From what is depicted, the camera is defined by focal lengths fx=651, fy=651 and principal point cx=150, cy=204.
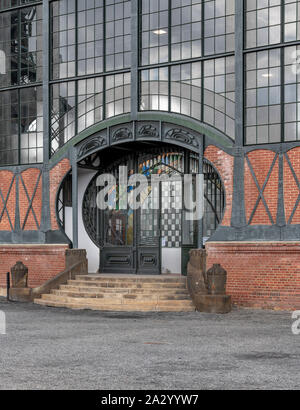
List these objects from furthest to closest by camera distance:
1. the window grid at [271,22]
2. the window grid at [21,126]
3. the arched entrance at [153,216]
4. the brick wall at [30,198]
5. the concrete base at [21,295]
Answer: the window grid at [21,126] → the brick wall at [30,198] → the arched entrance at [153,216] → the concrete base at [21,295] → the window grid at [271,22]

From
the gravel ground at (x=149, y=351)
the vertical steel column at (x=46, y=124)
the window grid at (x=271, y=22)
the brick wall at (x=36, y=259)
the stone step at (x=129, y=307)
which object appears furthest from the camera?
the vertical steel column at (x=46, y=124)

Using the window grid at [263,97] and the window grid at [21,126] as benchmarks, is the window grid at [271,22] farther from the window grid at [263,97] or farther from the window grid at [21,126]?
the window grid at [21,126]

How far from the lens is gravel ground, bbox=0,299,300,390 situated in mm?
8305

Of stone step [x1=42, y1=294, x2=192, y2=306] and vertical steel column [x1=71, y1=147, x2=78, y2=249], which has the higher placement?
vertical steel column [x1=71, y1=147, x2=78, y2=249]

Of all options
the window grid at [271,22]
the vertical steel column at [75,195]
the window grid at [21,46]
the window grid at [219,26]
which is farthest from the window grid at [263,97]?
the window grid at [21,46]

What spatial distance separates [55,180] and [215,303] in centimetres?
741

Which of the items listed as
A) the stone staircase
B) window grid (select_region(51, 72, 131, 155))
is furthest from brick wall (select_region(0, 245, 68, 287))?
window grid (select_region(51, 72, 131, 155))

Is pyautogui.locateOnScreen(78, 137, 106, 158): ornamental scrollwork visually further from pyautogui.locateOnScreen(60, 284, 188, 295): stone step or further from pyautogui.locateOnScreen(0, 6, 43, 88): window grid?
pyautogui.locateOnScreen(60, 284, 188, 295): stone step

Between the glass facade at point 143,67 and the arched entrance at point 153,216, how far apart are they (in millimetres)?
1569

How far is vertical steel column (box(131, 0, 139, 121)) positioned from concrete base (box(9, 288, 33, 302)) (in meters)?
5.99

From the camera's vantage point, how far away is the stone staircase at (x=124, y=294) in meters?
16.8

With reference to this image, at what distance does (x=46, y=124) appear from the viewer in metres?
21.2

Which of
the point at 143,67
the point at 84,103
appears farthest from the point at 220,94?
the point at 84,103

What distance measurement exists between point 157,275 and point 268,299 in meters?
3.91
